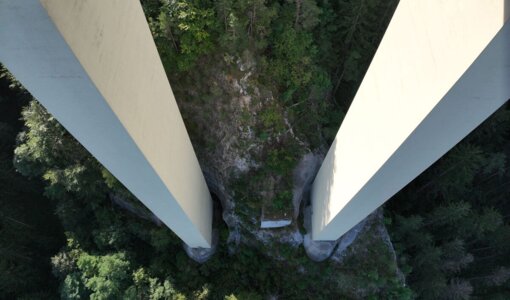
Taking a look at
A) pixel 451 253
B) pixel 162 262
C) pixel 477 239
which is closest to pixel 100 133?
pixel 162 262

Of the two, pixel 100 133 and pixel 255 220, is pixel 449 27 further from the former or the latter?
pixel 255 220

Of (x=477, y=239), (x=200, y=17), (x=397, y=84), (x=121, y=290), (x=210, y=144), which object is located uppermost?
(x=397, y=84)

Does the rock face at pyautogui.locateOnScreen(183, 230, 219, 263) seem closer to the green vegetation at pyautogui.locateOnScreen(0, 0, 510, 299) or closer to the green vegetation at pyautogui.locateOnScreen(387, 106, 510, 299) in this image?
the green vegetation at pyautogui.locateOnScreen(0, 0, 510, 299)

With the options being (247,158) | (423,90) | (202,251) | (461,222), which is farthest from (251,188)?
(461,222)

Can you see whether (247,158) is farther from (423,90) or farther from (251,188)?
(423,90)

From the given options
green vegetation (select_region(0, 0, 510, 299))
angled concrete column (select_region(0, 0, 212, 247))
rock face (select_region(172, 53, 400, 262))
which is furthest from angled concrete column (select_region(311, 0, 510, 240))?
green vegetation (select_region(0, 0, 510, 299))

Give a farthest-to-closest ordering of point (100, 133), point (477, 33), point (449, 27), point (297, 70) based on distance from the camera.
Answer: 1. point (297, 70)
2. point (100, 133)
3. point (449, 27)
4. point (477, 33)
